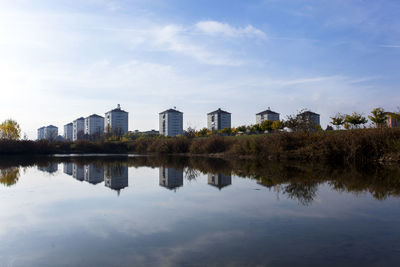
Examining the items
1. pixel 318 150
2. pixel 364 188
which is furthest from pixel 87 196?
pixel 318 150

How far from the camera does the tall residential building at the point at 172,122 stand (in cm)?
10100

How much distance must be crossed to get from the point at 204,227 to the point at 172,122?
97.1 meters

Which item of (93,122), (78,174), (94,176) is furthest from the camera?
(93,122)

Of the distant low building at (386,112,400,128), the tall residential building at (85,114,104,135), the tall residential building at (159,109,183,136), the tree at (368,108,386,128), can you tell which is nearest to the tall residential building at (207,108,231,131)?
the tall residential building at (159,109,183,136)

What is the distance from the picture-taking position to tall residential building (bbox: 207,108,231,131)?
104 m

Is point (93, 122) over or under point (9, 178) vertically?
over

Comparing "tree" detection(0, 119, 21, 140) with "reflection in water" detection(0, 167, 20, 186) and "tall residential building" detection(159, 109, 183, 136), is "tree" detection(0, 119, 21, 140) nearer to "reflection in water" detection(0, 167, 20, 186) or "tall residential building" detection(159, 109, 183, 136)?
"reflection in water" detection(0, 167, 20, 186)

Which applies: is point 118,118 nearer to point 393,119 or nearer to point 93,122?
point 93,122

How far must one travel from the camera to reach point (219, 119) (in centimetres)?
10419

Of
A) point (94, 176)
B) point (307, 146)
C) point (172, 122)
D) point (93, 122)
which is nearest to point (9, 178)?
point (94, 176)

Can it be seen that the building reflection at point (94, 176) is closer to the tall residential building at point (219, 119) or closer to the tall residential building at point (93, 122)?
the tall residential building at point (219, 119)

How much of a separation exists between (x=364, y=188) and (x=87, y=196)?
24.5 feet

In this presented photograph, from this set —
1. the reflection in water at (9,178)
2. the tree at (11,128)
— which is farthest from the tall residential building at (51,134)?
the reflection in water at (9,178)

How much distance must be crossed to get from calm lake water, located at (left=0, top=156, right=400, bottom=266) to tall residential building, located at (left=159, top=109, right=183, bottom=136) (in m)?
91.9
